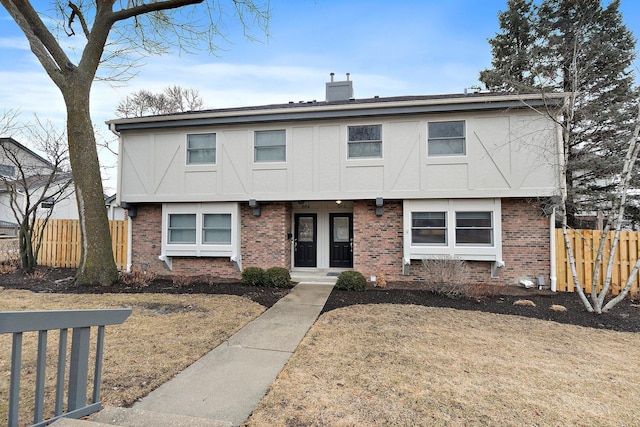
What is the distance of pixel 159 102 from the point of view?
72.5ft

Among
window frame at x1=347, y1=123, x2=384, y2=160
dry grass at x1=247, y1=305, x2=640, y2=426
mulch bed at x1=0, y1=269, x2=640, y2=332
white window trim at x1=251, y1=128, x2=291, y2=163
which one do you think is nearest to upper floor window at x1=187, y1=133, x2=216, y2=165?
white window trim at x1=251, y1=128, x2=291, y2=163

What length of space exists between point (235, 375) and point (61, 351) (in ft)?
6.09

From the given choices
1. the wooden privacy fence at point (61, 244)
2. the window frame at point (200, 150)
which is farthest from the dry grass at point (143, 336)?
the window frame at point (200, 150)

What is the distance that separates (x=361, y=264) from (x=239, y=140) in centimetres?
562

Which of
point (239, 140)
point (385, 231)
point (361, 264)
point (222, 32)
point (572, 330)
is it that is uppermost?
point (222, 32)

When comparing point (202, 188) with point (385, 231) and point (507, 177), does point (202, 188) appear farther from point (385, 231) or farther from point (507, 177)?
point (507, 177)

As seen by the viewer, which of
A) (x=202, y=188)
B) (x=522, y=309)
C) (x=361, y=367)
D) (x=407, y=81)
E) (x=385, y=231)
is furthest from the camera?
(x=407, y=81)

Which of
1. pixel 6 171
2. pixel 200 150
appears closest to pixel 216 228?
pixel 200 150

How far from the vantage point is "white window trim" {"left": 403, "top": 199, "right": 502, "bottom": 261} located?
9016mm

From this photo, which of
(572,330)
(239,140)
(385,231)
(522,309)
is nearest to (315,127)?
(239,140)

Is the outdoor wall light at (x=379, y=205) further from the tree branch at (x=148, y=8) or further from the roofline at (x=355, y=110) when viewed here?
the tree branch at (x=148, y=8)

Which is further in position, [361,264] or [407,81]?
[407,81]

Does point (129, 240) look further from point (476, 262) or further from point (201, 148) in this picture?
point (476, 262)

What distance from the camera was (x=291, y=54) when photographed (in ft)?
42.6
